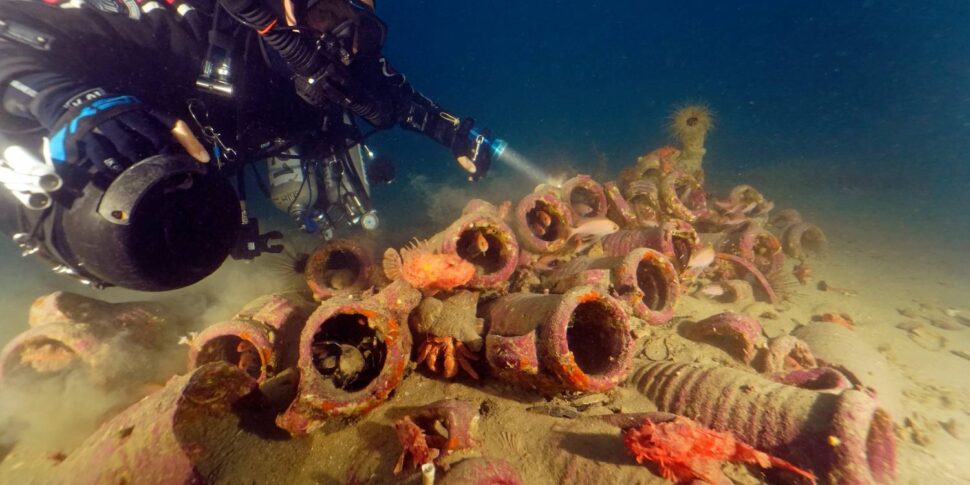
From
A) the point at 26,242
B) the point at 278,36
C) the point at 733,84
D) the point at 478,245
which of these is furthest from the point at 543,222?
the point at 733,84

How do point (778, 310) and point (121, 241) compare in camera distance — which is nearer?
point (121, 241)

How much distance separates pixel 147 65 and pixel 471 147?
12.7 ft

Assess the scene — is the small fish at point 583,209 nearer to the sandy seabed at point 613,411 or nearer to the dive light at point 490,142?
the dive light at point 490,142

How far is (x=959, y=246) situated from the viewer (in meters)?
11.2

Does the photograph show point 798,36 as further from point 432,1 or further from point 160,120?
point 160,120

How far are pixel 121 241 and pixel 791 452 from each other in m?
4.39

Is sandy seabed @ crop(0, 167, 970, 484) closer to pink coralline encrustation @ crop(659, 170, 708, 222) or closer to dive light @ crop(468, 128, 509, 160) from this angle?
pink coralline encrustation @ crop(659, 170, 708, 222)

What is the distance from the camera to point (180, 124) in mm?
3227

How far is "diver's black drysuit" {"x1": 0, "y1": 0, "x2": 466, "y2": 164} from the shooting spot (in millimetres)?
2748

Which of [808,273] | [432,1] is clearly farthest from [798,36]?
[808,273]

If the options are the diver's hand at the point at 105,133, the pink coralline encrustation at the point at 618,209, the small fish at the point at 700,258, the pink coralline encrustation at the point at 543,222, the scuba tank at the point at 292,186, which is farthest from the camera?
the scuba tank at the point at 292,186

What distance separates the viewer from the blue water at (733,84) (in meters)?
24.3

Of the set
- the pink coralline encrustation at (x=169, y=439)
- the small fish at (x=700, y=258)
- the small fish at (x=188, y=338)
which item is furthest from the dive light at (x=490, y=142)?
the pink coralline encrustation at (x=169, y=439)

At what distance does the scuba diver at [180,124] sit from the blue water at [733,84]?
1314 centimetres
